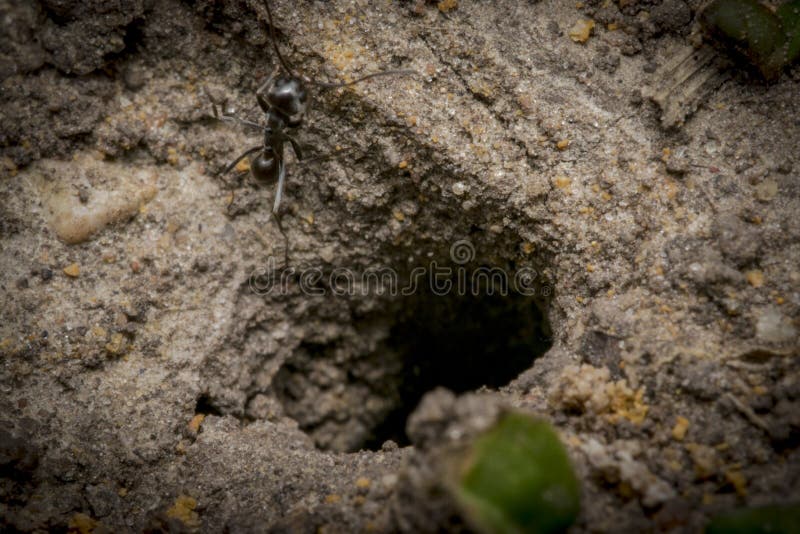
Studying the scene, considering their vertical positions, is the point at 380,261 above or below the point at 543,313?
below

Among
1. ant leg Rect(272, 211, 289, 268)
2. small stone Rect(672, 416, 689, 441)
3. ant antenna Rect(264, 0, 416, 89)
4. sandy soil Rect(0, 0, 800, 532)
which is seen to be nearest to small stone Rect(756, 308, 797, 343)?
sandy soil Rect(0, 0, 800, 532)

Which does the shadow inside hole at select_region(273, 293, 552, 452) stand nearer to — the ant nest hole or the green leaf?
the ant nest hole

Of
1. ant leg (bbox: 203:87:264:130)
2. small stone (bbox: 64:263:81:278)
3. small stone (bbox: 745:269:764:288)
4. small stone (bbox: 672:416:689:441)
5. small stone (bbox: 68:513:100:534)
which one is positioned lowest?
small stone (bbox: 68:513:100:534)

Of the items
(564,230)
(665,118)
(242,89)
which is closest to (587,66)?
(665,118)

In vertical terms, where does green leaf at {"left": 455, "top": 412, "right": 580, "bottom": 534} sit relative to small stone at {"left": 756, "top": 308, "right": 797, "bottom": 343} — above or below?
below

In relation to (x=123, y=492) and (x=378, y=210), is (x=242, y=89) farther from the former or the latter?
(x=123, y=492)

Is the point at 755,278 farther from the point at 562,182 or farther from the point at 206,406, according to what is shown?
the point at 206,406

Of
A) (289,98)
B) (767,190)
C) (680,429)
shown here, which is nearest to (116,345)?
(289,98)
